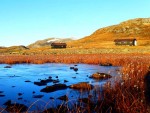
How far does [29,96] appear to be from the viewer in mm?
19797

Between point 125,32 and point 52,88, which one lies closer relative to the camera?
point 52,88

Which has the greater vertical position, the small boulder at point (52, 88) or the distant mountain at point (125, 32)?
the distant mountain at point (125, 32)

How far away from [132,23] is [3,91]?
163 m

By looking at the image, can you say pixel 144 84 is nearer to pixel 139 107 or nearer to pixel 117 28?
pixel 139 107

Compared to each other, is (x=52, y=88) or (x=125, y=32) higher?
(x=125, y=32)

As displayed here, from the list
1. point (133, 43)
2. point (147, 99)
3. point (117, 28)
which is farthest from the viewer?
point (117, 28)

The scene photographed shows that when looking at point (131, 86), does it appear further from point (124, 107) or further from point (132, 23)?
point (132, 23)

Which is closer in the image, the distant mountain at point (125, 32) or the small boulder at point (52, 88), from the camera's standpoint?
the small boulder at point (52, 88)

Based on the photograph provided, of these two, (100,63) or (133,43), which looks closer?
(100,63)

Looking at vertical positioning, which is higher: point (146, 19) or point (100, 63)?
point (146, 19)

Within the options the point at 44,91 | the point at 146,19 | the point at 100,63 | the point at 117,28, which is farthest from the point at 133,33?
the point at 44,91

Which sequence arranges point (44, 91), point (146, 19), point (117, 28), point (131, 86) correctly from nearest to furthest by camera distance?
point (131, 86) → point (44, 91) → point (117, 28) → point (146, 19)

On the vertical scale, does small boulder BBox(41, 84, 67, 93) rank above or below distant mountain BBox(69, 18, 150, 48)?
below

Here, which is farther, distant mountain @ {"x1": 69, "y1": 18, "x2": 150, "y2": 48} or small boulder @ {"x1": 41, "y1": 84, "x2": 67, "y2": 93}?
distant mountain @ {"x1": 69, "y1": 18, "x2": 150, "y2": 48}
